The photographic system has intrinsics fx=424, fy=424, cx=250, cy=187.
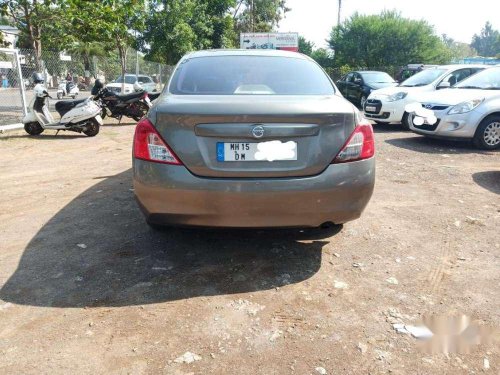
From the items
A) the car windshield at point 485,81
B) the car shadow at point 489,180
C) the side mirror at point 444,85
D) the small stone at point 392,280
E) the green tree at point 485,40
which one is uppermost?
the green tree at point 485,40

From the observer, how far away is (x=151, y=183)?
9.25 ft

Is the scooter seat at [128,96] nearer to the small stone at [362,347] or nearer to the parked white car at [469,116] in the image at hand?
the parked white car at [469,116]

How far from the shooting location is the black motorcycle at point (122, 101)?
11484 mm

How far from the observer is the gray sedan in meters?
2.71

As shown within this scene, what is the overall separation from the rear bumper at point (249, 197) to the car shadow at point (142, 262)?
254 mm

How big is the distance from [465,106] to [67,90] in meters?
20.9

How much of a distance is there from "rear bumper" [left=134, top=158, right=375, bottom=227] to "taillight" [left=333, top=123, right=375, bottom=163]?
1.9 inches

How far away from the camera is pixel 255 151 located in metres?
2.72

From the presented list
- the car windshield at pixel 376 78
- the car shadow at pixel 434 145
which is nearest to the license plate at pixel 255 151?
the car shadow at pixel 434 145

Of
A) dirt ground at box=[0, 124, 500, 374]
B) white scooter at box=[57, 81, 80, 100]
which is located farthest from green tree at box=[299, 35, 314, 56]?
dirt ground at box=[0, 124, 500, 374]

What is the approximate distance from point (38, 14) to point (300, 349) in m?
13.5

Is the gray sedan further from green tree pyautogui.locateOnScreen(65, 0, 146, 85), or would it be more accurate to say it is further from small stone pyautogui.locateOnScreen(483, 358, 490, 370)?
green tree pyautogui.locateOnScreen(65, 0, 146, 85)

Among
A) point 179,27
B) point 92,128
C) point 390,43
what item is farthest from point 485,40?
point 92,128

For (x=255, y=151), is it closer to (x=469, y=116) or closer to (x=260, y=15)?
(x=469, y=116)
